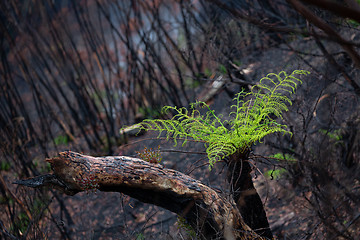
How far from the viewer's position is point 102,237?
16.2 ft

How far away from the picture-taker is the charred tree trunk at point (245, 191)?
8.19 feet

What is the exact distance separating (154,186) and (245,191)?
0.63 m

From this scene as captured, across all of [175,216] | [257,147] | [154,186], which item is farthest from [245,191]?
[257,147]

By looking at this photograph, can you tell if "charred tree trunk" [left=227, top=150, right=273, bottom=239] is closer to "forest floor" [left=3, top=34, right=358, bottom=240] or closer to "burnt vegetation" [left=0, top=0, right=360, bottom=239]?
"burnt vegetation" [left=0, top=0, right=360, bottom=239]

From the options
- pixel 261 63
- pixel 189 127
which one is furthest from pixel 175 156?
pixel 189 127

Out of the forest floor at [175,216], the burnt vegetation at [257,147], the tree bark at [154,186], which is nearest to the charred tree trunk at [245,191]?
the burnt vegetation at [257,147]

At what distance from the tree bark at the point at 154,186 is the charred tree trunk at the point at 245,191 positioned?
15cm

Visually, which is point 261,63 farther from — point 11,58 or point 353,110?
point 11,58

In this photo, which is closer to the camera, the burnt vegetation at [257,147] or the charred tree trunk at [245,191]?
the charred tree trunk at [245,191]

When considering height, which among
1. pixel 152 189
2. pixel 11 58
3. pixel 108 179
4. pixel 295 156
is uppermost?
pixel 11 58

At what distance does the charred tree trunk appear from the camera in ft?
8.19

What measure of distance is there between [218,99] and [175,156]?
1.07 m

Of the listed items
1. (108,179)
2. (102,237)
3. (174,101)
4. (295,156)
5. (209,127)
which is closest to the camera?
(108,179)

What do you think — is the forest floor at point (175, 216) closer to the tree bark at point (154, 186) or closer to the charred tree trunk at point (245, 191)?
the charred tree trunk at point (245, 191)
